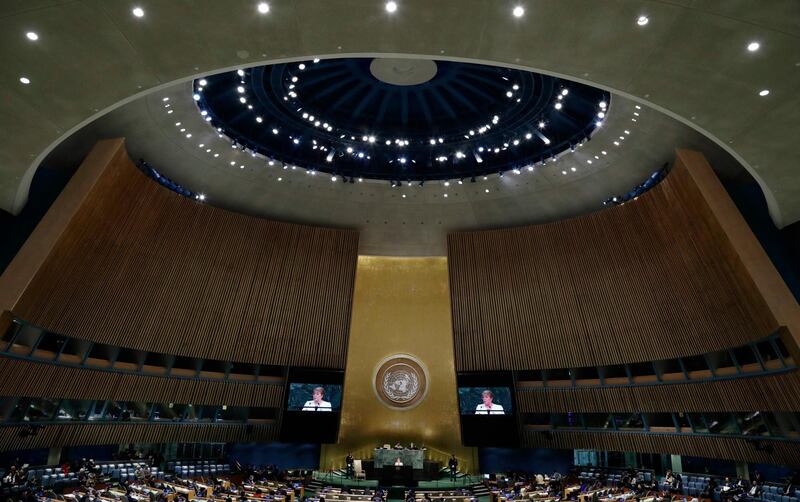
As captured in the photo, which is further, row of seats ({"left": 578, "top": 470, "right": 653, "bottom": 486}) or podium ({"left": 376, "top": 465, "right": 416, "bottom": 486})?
podium ({"left": 376, "top": 465, "right": 416, "bottom": 486})

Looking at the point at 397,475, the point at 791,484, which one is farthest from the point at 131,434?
the point at 791,484

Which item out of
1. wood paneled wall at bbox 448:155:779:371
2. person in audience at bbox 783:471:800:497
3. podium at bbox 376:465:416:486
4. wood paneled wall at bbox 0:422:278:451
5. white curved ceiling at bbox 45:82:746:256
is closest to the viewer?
person in audience at bbox 783:471:800:497

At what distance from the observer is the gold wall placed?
20906 millimetres

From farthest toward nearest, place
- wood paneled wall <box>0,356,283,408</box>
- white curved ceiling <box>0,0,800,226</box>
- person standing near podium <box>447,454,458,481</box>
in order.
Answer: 1. person standing near podium <box>447,454,458,481</box>
2. wood paneled wall <box>0,356,283,408</box>
3. white curved ceiling <box>0,0,800,226</box>

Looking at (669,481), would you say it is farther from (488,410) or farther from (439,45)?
(439,45)

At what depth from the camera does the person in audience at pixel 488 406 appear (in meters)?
17.6

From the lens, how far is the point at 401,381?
2186 cm

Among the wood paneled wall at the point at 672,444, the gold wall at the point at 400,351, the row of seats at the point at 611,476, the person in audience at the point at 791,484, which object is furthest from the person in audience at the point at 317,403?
the person in audience at the point at 791,484

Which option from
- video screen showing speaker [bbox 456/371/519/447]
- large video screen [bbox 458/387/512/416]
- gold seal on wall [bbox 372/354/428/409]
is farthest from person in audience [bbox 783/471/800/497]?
gold seal on wall [bbox 372/354/428/409]

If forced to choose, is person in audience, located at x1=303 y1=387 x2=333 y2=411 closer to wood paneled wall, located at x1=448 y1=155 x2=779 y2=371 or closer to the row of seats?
wood paneled wall, located at x1=448 y1=155 x2=779 y2=371

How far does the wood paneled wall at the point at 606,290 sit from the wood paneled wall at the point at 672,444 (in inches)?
98.5

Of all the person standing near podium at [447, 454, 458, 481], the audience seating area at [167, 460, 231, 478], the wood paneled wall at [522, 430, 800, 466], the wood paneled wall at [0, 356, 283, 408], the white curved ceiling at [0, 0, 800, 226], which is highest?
the white curved ceiling at [0, 0, 800, 226]

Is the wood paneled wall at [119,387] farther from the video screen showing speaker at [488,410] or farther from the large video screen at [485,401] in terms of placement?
the video screen showing speaker at [488,410]

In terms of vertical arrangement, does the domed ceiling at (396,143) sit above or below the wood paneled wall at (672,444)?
above
